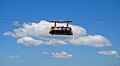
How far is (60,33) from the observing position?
5469 cm

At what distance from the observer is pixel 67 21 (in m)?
52.3

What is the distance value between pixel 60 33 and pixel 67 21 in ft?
10.9

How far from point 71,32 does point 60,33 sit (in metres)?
1.89

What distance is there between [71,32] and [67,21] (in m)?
2.97

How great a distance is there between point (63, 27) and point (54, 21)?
10.1 ft

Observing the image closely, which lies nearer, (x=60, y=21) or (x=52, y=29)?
(x=60, y=21)

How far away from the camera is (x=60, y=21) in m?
52.0

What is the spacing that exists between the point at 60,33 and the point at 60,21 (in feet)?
10.9

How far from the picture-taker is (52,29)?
182 ft

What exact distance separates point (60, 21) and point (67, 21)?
1177mm

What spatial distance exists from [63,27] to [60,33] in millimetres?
1185

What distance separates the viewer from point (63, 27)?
5497 centimetres

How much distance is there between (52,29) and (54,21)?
10.7ft
